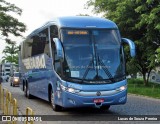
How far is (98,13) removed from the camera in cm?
3894

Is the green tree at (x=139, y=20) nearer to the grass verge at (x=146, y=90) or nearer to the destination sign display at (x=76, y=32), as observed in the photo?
the grass verge at (x=146, y=90)

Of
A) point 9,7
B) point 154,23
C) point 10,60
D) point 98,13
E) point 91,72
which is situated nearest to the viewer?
point 91,72

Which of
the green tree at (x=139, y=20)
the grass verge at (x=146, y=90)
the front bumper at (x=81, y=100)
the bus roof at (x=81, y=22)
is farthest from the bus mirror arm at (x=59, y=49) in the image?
the green tree at (x=139, y=20)

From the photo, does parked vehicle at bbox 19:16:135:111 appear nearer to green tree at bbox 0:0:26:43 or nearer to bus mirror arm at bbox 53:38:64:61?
bus mirror arm at bbox 53:38:64:61

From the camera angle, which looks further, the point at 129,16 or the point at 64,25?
the point at 129,16

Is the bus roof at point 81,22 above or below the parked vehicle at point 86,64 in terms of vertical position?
above

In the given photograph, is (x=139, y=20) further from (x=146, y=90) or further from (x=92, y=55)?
(x=92, y=55)

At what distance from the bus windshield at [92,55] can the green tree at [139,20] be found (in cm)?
1267

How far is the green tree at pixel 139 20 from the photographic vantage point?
1094 inches

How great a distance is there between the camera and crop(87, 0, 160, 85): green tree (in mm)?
27780

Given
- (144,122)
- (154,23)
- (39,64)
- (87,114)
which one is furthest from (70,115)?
(154,23)

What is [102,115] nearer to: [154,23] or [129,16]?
[154,23]

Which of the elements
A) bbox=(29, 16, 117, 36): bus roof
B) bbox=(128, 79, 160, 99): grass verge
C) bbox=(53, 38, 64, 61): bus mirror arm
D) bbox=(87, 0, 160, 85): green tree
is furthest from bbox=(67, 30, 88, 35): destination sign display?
bbox=(87, 0, 160, 85): green tree

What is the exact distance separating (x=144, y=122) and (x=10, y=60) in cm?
11034
